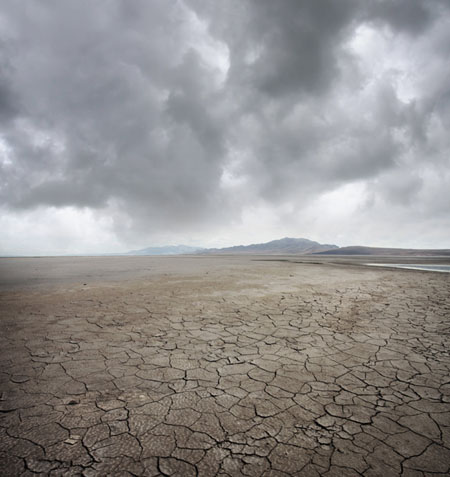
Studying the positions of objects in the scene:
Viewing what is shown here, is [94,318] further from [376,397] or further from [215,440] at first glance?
[376,397]

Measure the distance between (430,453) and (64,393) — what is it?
126 inches

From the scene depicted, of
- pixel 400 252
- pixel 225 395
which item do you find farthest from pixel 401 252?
pixel 225 395

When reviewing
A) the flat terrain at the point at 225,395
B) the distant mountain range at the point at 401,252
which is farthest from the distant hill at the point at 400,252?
the flat terrain at the point at 225,395

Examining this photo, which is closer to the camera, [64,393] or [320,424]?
[320,424]

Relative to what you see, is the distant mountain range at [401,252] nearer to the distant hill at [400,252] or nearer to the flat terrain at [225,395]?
the distant hill at [400,252]

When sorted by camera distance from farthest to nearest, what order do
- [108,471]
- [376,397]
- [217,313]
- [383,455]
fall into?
[217,313]
[376,397]
[383,455]
[108,471]

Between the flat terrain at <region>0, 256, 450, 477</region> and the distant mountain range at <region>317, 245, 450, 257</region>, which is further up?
the flat terrain at <region>0, 256, 450, 477</region>

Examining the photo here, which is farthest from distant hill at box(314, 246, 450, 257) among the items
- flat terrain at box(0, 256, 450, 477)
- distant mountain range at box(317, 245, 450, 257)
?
flat terrain at box(0, 256, 450, 477)

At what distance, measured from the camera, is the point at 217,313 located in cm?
526

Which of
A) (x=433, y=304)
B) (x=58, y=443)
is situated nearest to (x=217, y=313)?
(x=58, y=443)

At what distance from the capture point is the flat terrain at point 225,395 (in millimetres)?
1655

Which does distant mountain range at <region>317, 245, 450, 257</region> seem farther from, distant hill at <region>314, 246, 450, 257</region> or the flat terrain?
the flat terrain

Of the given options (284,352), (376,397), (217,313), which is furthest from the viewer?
(217,313)

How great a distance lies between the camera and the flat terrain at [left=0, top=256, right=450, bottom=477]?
1.66 m
